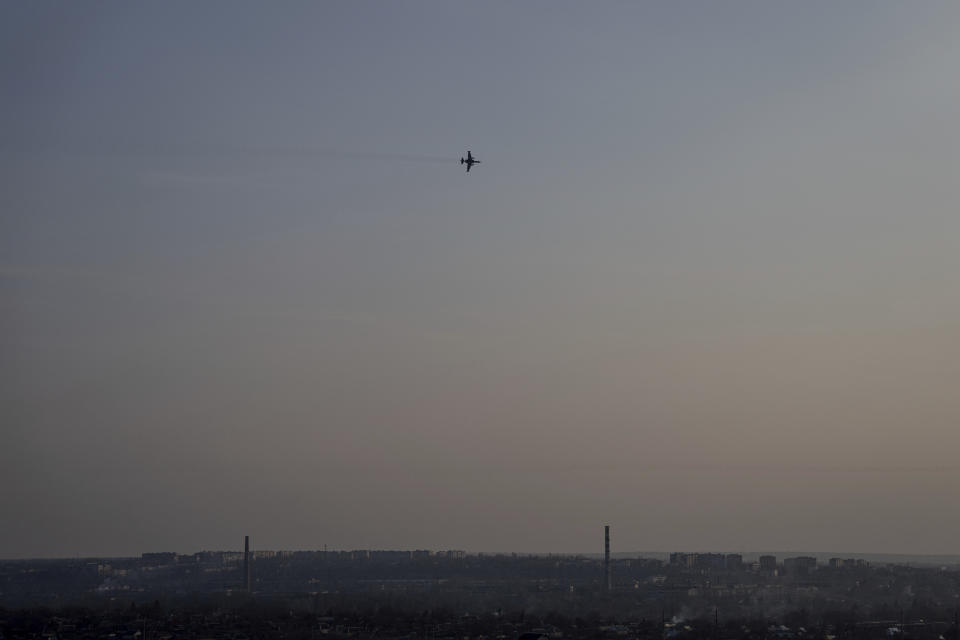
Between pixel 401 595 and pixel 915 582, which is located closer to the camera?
pixel 401 595

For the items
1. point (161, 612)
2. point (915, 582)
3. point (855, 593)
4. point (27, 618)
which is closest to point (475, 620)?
point (161, 612)

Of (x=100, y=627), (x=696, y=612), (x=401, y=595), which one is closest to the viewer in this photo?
(x=100, y=627)

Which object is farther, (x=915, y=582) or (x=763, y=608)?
(x=915, y=582)

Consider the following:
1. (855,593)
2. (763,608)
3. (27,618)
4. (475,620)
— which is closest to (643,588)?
(855,593)

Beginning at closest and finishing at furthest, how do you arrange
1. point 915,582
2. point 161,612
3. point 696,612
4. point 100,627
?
point 100,627, point 161,612, point 696,612, point 915,582

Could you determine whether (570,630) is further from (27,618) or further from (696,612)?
(27,618)

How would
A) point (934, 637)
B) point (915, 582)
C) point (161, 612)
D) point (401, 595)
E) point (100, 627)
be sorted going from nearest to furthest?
point (934, 637), point (100, 627), point (161, 612), point (401, 595), point (915, 582)

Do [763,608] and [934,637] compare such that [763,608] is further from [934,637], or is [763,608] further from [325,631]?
[325,631]

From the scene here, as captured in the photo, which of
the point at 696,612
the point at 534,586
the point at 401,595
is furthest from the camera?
the point at 534,586
